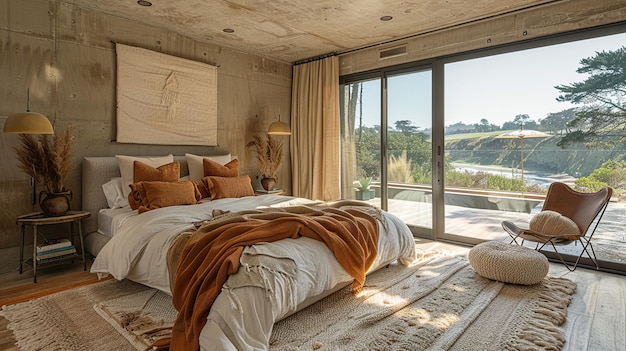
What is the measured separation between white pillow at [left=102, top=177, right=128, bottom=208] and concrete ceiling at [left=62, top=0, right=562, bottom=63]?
6.09 feet

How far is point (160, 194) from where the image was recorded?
3.35m

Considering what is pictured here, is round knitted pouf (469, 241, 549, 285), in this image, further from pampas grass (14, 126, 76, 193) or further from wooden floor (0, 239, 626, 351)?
pampas grass (14, 126, 76, 193)

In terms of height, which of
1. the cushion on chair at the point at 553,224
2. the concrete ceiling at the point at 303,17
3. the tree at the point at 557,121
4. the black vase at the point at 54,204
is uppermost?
the concrete ceiling at the point at 303,17

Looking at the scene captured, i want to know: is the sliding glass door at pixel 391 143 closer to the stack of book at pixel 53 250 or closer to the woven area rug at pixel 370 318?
the woven area rug at pixel 370 318

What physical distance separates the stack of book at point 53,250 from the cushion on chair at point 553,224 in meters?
4.48

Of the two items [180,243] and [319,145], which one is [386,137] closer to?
[319,145]

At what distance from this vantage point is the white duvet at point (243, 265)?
1717 millimetres

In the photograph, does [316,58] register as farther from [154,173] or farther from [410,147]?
[154,173]

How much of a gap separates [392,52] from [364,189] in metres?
2.05

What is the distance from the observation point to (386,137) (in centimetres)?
512

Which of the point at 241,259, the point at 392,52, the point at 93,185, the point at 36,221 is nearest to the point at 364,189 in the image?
the point at 392,52

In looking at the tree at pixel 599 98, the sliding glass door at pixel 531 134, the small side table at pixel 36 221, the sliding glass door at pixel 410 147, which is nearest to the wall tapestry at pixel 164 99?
the small side table at pixel 36 221

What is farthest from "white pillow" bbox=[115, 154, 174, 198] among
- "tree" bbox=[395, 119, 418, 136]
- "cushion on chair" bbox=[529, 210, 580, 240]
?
"cushion on chair" bbox=[529, 210, 580, 240]

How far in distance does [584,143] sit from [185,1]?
4.32 metres
